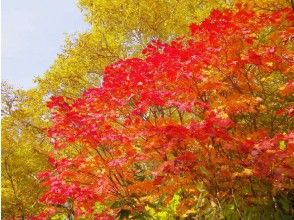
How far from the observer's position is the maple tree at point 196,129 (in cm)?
525

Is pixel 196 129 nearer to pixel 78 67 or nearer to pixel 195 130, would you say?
pixel 195 130

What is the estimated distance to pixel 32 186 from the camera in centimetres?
1505

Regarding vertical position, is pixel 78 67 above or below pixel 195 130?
above

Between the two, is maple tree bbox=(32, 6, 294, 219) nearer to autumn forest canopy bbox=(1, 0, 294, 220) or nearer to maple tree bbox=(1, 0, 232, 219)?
autumn forest canopy bbox=(1, 0, 294, 220)

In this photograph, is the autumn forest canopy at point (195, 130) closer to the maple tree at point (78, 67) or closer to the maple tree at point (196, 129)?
the maple tree at point (196, 129)

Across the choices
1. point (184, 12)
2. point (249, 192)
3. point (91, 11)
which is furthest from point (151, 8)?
point (249, 192)

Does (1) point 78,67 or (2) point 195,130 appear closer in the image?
(2) point 195,130

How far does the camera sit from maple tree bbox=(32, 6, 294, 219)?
207 inches

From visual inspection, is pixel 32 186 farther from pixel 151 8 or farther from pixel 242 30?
pixel 242 30

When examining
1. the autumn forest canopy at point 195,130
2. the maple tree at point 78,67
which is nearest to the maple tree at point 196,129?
the autumn forest canopy at point 195,130

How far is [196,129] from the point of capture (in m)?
4.97

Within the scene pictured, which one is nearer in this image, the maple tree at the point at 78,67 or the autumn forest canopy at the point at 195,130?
the autumn forest canopy at the point at 195,130

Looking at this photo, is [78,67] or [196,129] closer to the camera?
[196,129]

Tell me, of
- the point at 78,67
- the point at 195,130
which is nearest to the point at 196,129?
the point at 195,130
